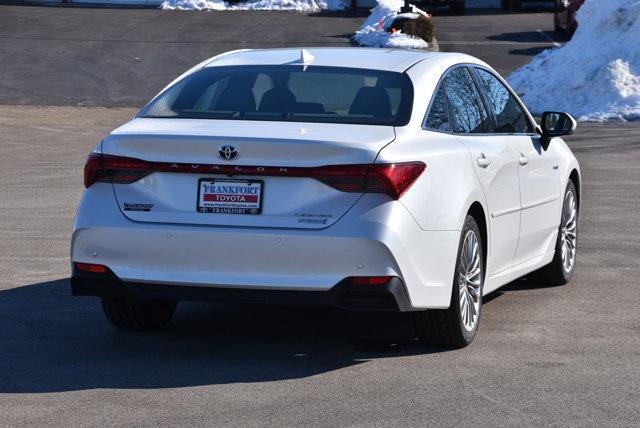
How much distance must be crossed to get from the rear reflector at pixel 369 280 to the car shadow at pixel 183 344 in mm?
525

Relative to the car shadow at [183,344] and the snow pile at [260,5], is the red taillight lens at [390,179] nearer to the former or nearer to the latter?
the car shadow at [183,344]

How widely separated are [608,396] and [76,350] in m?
2.75

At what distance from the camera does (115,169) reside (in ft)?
24.1

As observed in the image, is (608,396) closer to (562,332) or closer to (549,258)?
(562,332)

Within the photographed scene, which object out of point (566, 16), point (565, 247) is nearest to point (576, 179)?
point (565, 247)

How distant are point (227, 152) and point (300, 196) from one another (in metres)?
0.41

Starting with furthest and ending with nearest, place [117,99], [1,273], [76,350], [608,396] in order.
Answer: [117,99]
[1,273]
[76,350]
[608,396]

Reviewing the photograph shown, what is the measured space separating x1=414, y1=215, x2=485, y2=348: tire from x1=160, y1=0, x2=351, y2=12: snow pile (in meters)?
43.2

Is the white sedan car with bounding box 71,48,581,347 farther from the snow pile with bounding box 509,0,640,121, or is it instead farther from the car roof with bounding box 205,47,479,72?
the snow pile with bounding box 509,0,640,121

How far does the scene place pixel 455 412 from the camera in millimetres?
6391

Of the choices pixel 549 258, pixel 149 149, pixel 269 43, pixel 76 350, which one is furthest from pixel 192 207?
pixel 269 43

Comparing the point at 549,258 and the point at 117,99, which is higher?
the point at 549,258

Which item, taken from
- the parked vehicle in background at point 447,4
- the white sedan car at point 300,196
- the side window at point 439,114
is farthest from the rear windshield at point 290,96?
the parked vehicle in background at point 447,4

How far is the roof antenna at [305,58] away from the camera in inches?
321
